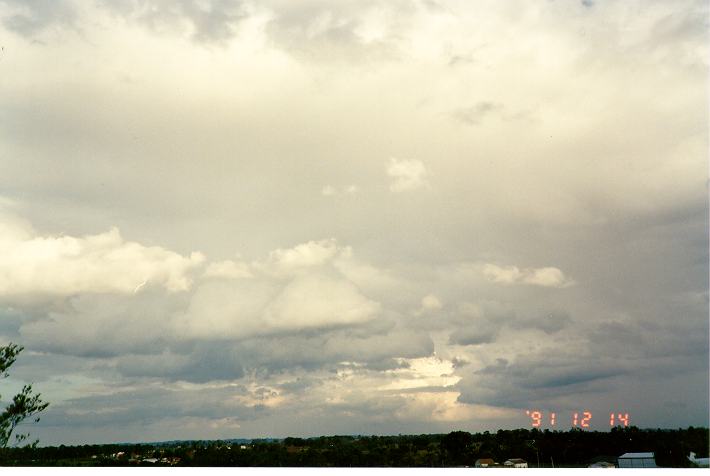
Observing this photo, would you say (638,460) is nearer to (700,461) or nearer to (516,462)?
(700,461)

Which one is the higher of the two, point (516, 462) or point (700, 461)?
point (700, 461)

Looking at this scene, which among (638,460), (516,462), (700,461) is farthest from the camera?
(516,462)

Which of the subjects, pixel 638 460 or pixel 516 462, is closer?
pixel 638 460

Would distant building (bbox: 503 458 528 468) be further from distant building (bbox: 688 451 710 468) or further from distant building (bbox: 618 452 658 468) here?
distant building (bbox: 688 451 710 468)

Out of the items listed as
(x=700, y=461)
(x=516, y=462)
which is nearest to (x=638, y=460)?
(x=700, y=461)

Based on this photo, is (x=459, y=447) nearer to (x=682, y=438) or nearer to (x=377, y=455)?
(x=377, y=455)

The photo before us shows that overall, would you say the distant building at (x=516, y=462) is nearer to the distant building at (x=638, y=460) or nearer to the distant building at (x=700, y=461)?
the distant building at (x=638, y=460)

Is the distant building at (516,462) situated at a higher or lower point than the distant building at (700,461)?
lower

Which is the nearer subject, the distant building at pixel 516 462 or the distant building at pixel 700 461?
the distant building at pixel 700 461
